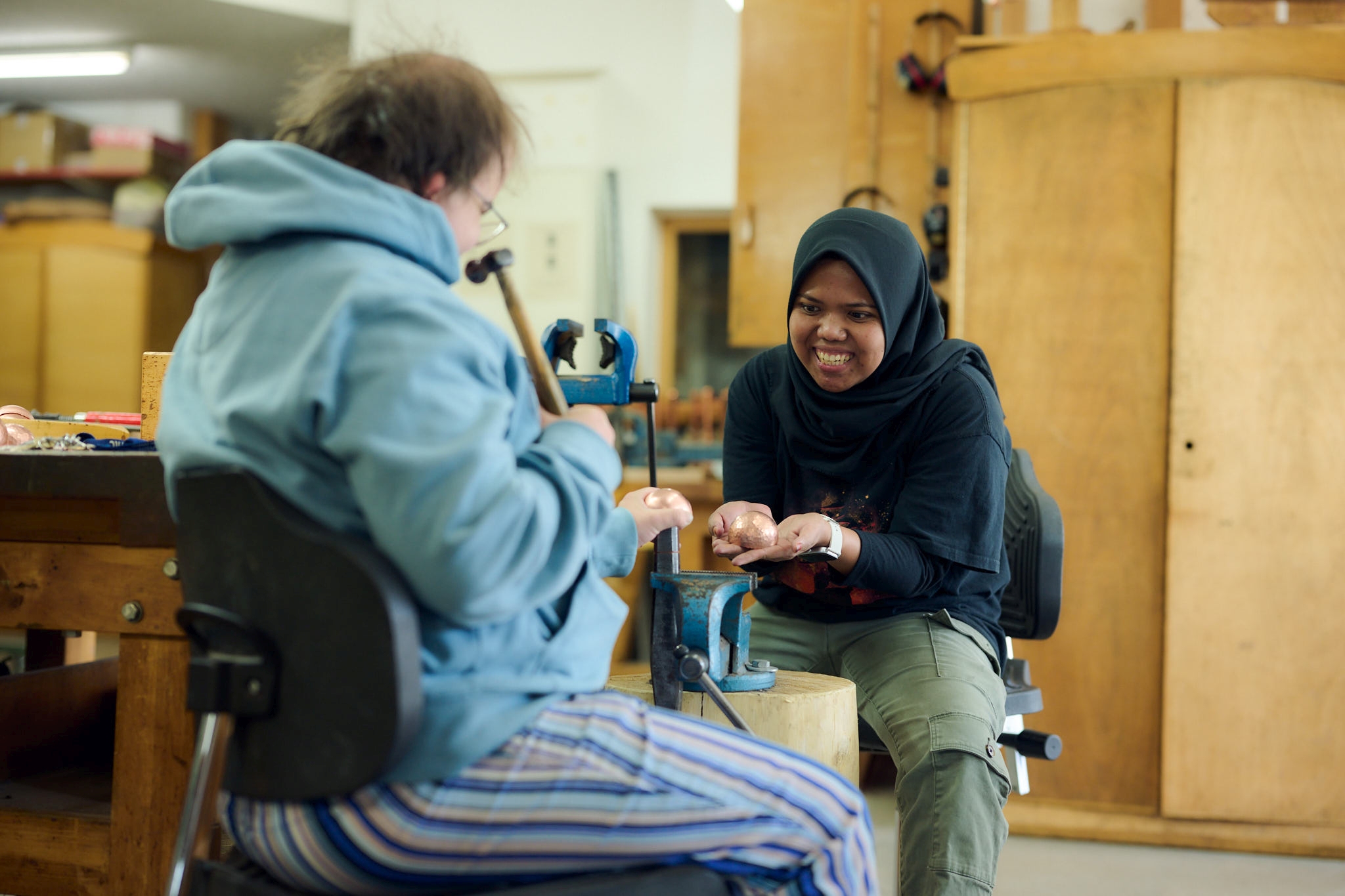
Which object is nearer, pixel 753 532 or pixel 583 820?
pixel 583 820

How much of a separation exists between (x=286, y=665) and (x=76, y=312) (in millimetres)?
6265

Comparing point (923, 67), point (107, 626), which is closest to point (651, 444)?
point (107, 626)

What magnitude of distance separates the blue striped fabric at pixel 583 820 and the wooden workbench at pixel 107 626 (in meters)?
0.55

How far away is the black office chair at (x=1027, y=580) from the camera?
1.89 metres

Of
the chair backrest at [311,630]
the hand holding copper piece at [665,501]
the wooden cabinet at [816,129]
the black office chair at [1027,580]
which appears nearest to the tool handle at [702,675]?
the hand holding copper piece at [665,501]

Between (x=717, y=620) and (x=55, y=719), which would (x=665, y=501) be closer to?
(x=717, y=620)

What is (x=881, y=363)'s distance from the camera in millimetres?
1822

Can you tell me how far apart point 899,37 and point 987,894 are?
8.65ft

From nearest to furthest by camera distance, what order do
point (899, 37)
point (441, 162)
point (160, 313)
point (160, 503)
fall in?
point (441, 162)
point (160, 503)
point (899, 37)
point (160, 313)

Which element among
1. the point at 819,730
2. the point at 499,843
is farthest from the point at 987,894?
the point at 499,843

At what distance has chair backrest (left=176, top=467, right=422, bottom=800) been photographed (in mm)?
833

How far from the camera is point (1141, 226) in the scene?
2.74 m

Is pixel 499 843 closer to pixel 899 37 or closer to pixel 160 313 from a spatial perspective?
pixel 899 37

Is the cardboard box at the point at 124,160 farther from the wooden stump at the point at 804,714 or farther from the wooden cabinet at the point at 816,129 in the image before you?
the wooden stump at the point at 804,714
